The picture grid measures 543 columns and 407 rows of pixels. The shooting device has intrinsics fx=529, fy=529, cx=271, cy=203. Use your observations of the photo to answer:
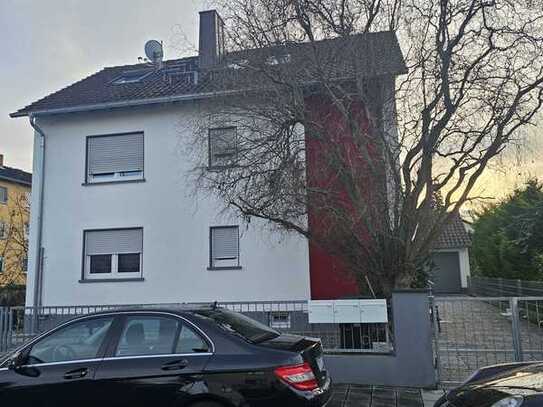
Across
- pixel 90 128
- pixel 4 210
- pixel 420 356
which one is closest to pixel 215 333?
pixel 420 356

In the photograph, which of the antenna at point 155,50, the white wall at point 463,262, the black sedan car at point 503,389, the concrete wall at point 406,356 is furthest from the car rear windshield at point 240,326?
the white wall at point 463,262

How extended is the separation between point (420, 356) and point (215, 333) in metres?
4.11

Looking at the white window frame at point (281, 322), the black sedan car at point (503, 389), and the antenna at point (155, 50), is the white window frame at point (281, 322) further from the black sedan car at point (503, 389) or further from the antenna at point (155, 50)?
the antenna at point (155, 50)

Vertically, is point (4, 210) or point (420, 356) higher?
point (4, 210)

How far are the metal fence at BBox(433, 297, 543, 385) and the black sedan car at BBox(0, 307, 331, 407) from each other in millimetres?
3498

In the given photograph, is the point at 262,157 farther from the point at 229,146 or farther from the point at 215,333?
the point at 215,333

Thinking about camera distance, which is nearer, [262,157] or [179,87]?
[262,157]

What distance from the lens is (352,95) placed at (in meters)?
10.2

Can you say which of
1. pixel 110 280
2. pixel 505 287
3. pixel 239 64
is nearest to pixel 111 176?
pixel 110 280

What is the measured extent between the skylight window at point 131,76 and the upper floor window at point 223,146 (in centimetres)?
772

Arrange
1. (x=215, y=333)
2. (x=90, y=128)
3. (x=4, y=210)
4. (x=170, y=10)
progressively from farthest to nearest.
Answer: (x=4, y=210) → (x=90, y=128) → (x=170, y=10) → (x=215, y=333)

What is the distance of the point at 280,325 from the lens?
981 cm

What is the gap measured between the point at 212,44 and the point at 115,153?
5.41m

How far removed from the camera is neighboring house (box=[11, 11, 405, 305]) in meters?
14.3
